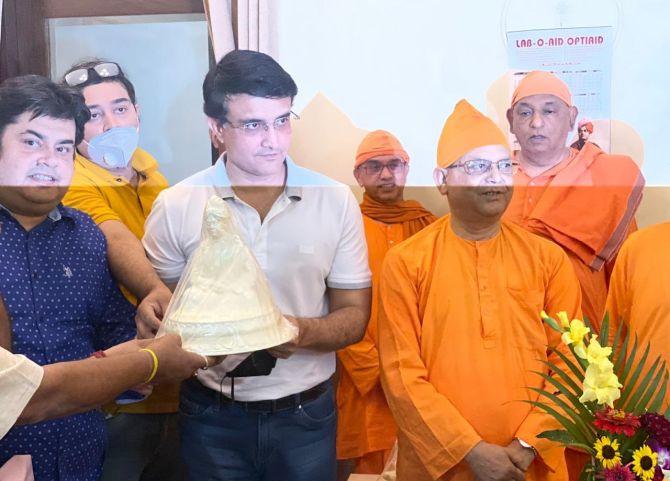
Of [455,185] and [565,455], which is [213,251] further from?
[565,455]

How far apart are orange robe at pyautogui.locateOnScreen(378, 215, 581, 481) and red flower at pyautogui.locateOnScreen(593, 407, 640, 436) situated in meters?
0.22

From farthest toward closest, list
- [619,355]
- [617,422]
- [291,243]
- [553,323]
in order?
[291,243] → [619,355] → [553,323] → [617,422]

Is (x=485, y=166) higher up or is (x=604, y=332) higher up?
(x=485, y=166)

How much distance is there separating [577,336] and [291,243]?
72 centimetres

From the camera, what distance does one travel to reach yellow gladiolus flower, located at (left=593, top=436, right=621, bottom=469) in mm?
1475

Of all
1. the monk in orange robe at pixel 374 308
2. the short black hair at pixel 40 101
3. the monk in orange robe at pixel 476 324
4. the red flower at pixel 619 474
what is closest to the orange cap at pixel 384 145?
the monk in orange robe at pixel 374 308

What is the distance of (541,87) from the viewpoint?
1750 mm

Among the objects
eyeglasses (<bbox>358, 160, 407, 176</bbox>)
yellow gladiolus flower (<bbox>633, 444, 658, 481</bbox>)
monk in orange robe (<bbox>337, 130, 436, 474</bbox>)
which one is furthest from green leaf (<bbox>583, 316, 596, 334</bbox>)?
eyeglasses (<bbox>358, 160, 407, 176</bbox>)

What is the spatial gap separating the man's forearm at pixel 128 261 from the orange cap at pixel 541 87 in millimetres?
1022

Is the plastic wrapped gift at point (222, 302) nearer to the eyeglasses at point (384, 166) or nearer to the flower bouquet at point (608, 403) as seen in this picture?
the eyeglasses at point (384, 166)

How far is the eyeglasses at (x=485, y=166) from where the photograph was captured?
1738mm

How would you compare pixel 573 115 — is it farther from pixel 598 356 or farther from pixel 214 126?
pixel 214 126

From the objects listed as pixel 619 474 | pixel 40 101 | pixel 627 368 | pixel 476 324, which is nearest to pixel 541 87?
pixel 476 324

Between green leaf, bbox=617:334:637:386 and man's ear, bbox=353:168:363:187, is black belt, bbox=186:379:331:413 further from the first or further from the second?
green leaf, bbox=617:334:637:386
